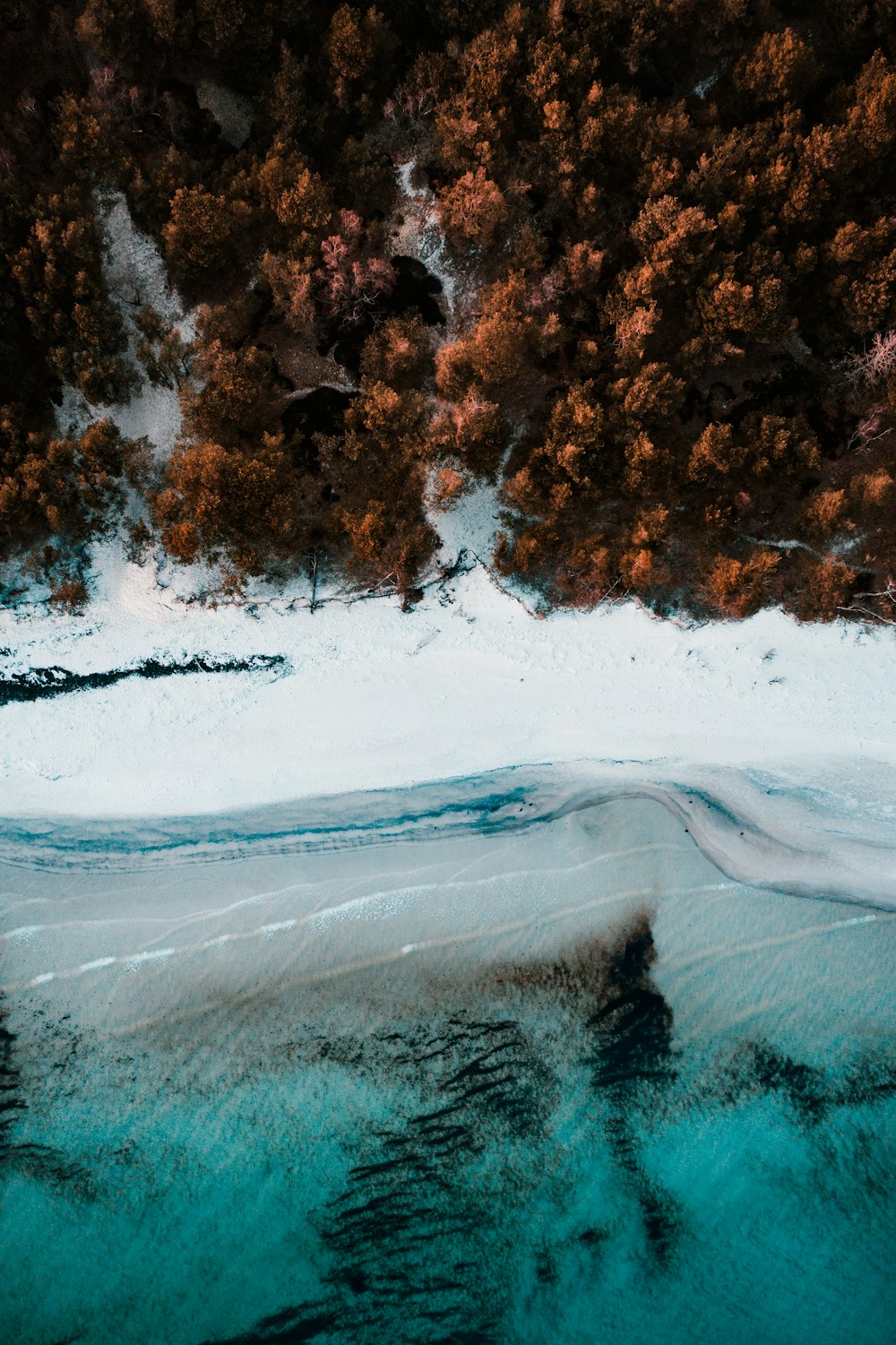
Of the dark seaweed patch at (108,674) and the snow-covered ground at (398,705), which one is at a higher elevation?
the dark seaweed patch at (108,674)

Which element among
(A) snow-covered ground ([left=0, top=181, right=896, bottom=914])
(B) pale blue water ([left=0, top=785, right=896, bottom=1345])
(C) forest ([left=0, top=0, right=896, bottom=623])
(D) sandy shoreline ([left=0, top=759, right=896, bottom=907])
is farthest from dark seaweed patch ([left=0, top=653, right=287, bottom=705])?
(B) pale blue water ([left=0, top=785, right=896, bottom=1345])

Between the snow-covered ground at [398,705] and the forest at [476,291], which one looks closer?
the forest at [476,291]

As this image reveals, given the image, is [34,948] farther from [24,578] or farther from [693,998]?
[693,998]

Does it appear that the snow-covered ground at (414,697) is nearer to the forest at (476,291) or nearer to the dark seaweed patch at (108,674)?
the dark seaweed patch at (108,674)

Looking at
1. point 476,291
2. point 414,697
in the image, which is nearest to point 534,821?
point 414,697

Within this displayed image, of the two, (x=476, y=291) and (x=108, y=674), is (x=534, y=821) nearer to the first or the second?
(x=108, y=674)

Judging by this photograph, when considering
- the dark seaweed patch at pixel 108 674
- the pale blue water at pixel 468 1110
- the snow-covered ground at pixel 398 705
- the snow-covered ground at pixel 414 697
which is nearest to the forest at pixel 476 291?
the snow-covered ground at pixel 414 697
